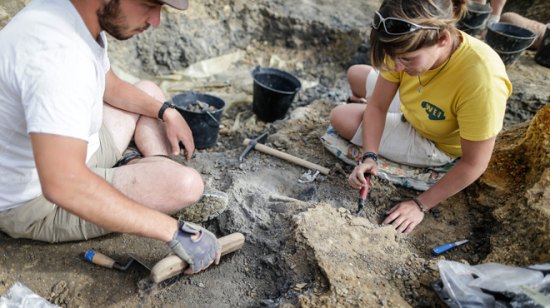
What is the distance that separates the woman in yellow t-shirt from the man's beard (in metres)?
1.19

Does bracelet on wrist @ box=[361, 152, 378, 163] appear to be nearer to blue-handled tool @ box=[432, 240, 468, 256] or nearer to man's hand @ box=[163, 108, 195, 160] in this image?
blue-handled tool @ box=[432, 240, 468, 256]

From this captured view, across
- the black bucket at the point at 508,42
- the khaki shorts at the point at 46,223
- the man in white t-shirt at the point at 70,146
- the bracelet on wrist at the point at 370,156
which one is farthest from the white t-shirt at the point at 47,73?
the black bucket at the point at 508,42

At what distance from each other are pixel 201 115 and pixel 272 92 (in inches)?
34.5

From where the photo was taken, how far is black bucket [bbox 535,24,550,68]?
4.69m

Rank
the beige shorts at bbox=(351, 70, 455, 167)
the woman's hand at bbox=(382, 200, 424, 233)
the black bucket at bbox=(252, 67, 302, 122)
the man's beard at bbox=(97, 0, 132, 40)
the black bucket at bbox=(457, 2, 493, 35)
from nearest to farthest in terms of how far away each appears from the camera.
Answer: the man's beard at bbox=(97, 0, 132, 40), the woman's hand at bbox=(382, 200, 424, 233), the beige shorts at bbox=(351, 70, 455, 167), the black bucket at bbox=(252, 67, 302, 122), the black bucket at bbox=(457, 2, 493, 35)

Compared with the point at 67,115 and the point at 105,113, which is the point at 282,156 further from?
the point at 67,115

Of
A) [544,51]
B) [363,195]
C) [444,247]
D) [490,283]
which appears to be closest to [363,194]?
[363,195]

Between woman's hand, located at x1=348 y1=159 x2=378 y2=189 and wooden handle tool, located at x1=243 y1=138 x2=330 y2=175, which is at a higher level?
woman's hand, located at x1=348 y1=159 x2=378 y2=189

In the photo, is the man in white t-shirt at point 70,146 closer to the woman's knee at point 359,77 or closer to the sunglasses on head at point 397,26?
the sunglasses on head at point 397,26

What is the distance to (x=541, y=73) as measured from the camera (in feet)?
15.1

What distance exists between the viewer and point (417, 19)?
1.99m

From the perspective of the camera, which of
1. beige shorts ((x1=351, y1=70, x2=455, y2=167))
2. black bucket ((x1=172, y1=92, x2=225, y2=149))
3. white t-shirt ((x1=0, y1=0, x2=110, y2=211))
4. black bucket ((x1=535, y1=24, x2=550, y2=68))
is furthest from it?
black bucket ((x1=535, y1=24, x2=550, y2=68))

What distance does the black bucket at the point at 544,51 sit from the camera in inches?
185

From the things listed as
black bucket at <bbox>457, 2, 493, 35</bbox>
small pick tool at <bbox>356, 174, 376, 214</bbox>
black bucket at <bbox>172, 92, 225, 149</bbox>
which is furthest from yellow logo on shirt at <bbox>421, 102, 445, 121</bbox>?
black bucket at <bbox>457, 2, 493, 35</bbox>
